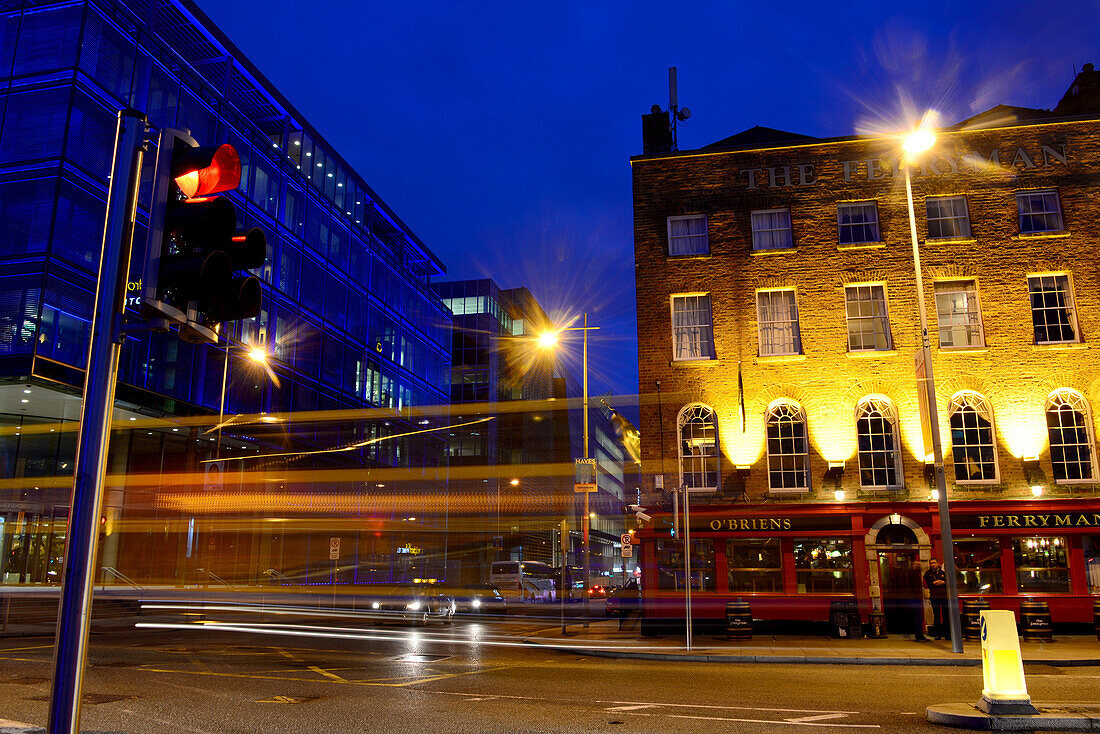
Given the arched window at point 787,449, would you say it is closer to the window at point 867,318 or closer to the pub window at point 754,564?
the pub window at point 754,564

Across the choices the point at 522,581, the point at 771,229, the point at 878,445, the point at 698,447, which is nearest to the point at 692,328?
the point at 698,447

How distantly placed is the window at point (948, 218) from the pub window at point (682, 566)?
12.2 m

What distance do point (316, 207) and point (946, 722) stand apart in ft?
143

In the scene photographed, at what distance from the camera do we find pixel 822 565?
933 inches

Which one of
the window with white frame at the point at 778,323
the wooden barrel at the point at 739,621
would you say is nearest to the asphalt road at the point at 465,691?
the wooden barrel at the point at 739,621

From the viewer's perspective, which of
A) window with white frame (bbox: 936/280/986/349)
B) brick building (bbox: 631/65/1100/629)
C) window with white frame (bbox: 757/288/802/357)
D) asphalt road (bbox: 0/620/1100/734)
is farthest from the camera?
window with white frame (bbox: 757/288/802/357)

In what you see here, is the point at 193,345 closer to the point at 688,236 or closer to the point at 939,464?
the point at 688,236

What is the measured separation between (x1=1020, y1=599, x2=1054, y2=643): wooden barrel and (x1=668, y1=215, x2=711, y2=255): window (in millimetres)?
13536

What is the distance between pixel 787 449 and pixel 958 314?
679 cm

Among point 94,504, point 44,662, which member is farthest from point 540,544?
point 94,504

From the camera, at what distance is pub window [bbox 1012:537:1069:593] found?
894 inches

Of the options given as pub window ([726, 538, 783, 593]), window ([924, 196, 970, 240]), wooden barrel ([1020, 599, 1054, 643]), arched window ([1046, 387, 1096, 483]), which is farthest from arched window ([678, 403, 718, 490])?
arched window ([1046, 387, 1096, 483])

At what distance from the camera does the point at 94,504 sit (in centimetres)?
417

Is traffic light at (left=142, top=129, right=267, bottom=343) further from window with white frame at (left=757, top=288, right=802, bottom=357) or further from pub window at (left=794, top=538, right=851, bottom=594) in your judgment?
window with white frame at (left=757, top=288, right=802, bottom=357)
